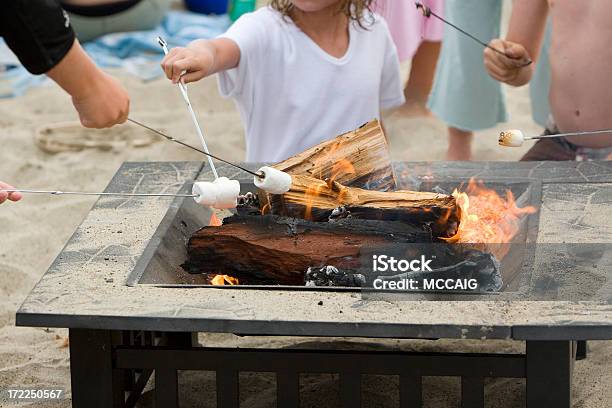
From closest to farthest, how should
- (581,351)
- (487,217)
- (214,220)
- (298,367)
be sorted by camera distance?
(298,367) → (487,217) → (214,220) → (581,351)

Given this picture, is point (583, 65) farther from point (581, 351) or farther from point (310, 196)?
point (310, 196)

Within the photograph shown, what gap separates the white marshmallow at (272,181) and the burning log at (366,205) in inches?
5.6

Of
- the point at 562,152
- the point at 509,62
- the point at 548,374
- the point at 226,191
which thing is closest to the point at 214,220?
the point at 226,191

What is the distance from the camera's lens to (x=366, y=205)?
7.99 feet

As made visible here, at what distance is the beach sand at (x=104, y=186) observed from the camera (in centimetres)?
271

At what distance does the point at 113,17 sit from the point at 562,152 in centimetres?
325

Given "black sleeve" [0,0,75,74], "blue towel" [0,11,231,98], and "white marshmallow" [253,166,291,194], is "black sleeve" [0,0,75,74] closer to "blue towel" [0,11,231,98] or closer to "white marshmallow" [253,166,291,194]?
"white marshmallow" [253,166,291,194]

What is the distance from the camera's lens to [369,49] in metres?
3.31

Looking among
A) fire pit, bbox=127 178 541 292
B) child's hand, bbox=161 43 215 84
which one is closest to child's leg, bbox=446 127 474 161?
fire pit, bbox=127 178 541 292

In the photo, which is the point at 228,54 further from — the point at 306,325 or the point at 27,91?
the point at 27,91

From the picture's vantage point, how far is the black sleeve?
7.18 feet

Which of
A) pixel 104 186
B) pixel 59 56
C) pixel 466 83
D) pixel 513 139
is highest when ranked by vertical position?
pixel 59 56

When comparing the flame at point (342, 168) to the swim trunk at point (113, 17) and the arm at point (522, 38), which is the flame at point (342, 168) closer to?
the arm at point (522, 38)

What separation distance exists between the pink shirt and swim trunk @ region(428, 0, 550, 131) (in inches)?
15.3
